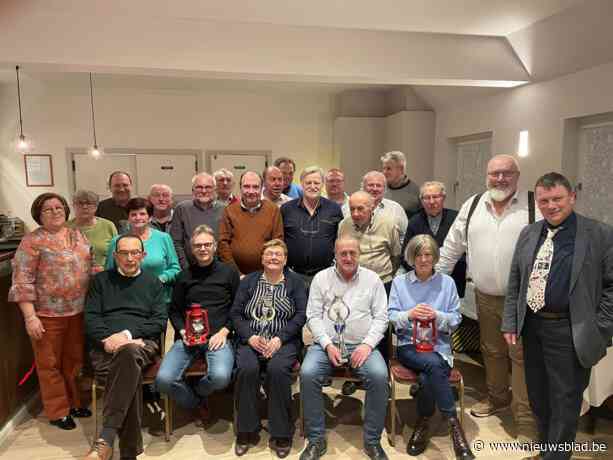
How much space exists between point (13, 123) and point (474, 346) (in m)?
6.16

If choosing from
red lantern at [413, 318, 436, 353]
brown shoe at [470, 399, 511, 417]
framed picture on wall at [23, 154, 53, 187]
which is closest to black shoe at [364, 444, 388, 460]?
red lantern at [413, 318, 436, 353]

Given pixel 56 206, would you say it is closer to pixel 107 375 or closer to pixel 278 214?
pixel 107 375

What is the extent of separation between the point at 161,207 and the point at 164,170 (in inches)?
128

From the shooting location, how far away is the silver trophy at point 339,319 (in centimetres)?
247

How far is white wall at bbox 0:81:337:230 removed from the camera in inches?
231

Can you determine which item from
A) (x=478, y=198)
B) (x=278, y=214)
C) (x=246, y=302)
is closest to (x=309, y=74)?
(x=278, y=214)

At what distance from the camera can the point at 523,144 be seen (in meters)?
4.25

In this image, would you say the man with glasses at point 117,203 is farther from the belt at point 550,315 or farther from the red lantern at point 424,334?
the belt at point 550,315

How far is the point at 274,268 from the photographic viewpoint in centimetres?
251

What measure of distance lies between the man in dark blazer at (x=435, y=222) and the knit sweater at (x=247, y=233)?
88cm

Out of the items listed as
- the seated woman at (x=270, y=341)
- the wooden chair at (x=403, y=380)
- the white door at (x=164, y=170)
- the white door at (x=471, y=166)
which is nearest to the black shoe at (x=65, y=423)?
the seated woman at (x=270, y=341)

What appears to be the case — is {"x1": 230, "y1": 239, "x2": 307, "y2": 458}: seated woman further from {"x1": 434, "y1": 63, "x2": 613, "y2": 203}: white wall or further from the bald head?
{"x1": 434, "y1": 63, "x2": 613, "y2": 203}: white wall

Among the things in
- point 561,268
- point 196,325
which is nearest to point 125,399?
point 196,325

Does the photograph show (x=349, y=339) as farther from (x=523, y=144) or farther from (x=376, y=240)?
(x=523, y=144)
